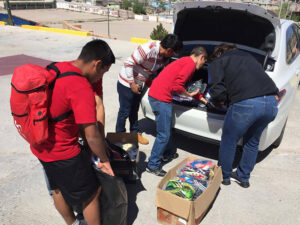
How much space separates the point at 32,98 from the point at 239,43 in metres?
3.55

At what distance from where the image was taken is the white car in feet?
10.0

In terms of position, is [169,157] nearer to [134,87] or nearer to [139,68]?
[134,87]

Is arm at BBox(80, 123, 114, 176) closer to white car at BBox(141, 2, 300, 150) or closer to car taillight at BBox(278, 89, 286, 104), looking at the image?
white car at BBox(141, 2, 300, 150)

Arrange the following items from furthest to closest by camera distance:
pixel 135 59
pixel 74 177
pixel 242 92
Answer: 1. pixel 135 59
2. pixel 242 92
3. pixel 74 177

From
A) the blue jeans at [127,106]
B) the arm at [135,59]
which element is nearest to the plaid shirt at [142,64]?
the arm at [135,59]

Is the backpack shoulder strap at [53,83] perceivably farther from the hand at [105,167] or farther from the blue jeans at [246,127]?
the blue jeans at [246,127]

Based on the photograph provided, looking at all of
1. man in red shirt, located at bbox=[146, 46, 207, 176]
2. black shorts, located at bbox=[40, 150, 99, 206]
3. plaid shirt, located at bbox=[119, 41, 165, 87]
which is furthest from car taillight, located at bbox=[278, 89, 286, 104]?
black shorts, located at bbox=[40, 150, 99, 206]

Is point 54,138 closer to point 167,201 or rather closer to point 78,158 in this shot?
point 78,158

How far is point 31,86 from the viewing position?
154cm

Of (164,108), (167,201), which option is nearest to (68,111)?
(167,201)

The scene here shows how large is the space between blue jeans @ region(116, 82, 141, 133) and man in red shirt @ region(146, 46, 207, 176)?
587 millimetres

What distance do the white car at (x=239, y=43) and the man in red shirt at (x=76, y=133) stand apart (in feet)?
4.77

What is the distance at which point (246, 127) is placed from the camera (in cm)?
258

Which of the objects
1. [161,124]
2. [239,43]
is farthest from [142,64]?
[239,43]
